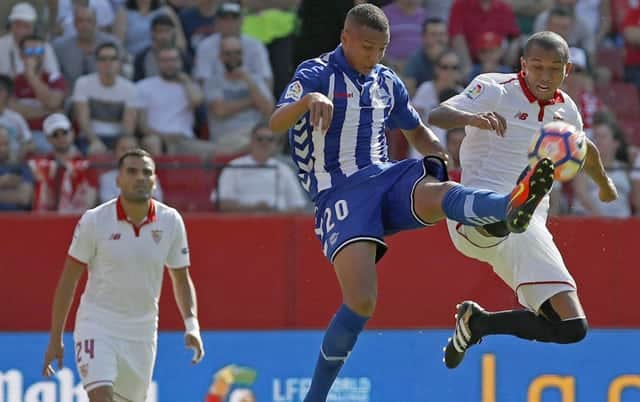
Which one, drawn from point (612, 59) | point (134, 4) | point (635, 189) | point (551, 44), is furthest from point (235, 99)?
point (551, 44)

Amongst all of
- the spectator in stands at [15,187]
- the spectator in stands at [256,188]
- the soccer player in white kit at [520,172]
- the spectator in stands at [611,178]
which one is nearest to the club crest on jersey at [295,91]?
the soccer player in white kit at [520,172]

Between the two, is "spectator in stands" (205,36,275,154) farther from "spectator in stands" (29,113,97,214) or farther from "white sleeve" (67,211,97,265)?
"white sleeve" (67,211,97,265)

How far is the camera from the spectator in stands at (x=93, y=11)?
15.2 m

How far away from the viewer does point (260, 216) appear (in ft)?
43.9

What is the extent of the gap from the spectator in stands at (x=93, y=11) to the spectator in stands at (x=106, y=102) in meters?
0.73

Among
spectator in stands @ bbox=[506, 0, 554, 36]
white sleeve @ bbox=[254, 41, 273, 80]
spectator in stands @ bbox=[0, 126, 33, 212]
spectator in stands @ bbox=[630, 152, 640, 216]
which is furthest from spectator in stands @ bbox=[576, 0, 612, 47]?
spectator in stands @ bbox=[0, 126, 33, 212]

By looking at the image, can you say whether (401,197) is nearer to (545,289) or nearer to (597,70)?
(545,289)

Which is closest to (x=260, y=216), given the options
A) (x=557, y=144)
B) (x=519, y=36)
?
(x=519, y=36)

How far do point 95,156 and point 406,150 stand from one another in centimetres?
290

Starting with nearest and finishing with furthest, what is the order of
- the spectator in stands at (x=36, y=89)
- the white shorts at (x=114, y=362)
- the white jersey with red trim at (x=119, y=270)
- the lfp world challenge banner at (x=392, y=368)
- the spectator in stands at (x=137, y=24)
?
the white shorts at (x=114, y=362) < the white jersey with red trim at (x=119, y=270) < the lfp world challenge banner at (x=392, y=368) < the spectator in stands at (x=36, y=89) < the spectator in stands at (x=137, y=24)

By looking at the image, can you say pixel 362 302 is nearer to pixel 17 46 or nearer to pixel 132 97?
pixel 132 97

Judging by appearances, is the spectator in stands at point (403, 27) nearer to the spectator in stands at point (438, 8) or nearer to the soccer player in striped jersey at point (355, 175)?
the spectator in stands at point (438, 8)

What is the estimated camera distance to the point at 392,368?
11.9 meters

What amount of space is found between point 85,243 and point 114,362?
822 mm
